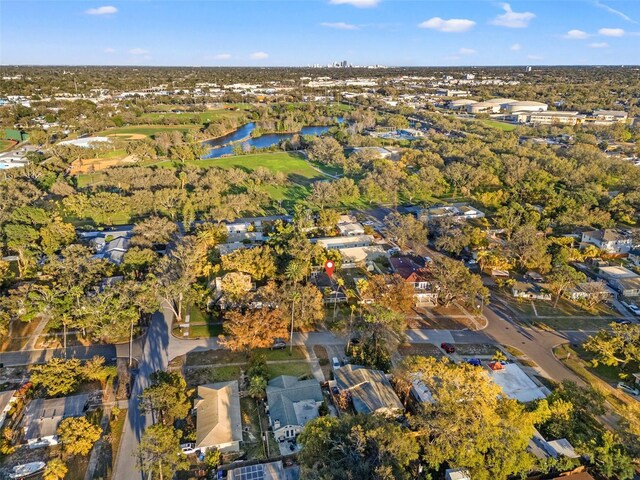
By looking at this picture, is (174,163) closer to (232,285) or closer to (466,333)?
(232,285)

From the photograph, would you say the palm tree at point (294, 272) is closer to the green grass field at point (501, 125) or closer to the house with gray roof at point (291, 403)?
the house with gray roof at point (291, 403)

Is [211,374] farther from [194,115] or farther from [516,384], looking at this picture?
[194,115]

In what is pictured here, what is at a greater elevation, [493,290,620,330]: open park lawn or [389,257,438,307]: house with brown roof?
[389,257,438,307]: house with brown roof

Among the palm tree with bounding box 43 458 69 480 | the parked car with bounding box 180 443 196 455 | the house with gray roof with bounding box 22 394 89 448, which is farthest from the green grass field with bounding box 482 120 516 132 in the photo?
the palm tree with bounding box 43 458 69 480

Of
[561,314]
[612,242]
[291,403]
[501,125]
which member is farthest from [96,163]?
[501,125]

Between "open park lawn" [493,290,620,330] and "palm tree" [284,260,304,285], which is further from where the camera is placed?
"palm tree" [284,260,304,285]

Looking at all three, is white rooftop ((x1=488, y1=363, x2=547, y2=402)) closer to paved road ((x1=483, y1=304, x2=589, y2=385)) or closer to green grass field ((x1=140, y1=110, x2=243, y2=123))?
paved road ((x1=483, y1=304, x2=589, y2=385))
